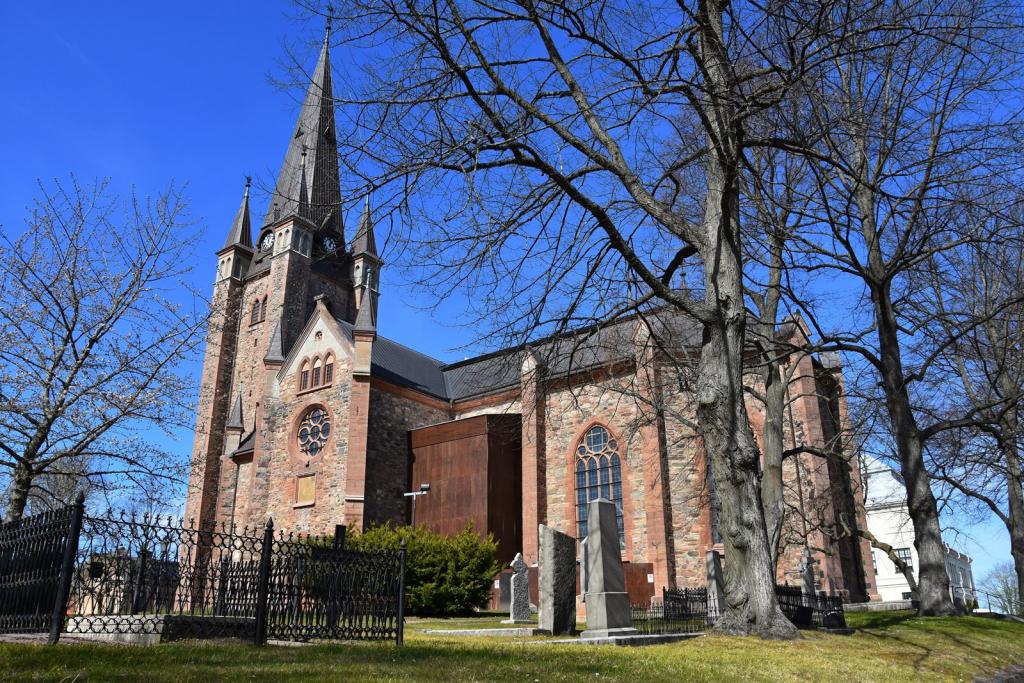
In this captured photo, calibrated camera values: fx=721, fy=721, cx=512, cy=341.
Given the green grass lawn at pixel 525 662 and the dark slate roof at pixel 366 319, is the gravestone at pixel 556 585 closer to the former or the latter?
the green grass lawn at pixel 525 662

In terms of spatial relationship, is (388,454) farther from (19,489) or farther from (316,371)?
(19,489)

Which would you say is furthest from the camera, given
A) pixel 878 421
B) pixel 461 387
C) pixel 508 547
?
pixel 461 387

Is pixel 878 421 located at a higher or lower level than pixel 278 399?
lower

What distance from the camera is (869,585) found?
24.5 m

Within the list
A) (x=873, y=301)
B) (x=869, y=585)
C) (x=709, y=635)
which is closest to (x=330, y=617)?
(x=709, y=635)

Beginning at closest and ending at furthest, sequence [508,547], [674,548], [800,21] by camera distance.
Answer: [800,21]
[674,548]
[508,547]

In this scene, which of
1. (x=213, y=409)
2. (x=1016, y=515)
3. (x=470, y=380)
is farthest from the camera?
(x=213, y=409)

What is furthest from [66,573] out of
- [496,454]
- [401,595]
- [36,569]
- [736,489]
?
[496,454]

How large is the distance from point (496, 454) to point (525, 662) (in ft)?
64.5

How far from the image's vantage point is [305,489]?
92.5 ft

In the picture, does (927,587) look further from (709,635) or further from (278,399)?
(278,399)

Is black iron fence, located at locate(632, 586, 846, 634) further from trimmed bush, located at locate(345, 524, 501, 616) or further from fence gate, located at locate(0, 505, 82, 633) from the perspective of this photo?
fence gate, located at locate(0, 505, 82, 633)

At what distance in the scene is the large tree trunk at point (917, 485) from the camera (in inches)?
563

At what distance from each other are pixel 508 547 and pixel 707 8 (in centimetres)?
2029
